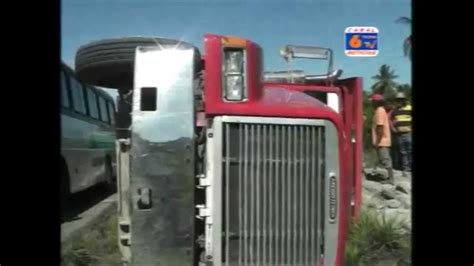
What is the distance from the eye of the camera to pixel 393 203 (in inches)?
118

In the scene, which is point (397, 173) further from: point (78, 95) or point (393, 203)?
point (78, 95)

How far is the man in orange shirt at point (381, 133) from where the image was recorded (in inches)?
117

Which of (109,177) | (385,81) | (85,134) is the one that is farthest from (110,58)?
(385,81)

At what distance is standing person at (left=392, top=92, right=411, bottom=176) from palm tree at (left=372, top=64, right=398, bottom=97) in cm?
6

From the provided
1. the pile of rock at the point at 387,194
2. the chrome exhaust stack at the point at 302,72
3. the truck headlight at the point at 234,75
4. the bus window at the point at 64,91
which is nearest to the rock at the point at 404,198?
the pile of rock at the point at 387,194

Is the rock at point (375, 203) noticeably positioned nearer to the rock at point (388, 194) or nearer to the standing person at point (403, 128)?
the rock at point (388, 194)

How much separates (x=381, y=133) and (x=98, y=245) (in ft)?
4.63

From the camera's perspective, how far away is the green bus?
9.40 feet

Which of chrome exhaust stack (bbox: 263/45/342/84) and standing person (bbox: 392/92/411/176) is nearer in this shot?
chrome exhaust stack (bbox: 263/45/342/84)

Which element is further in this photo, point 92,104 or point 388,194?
point 388,194

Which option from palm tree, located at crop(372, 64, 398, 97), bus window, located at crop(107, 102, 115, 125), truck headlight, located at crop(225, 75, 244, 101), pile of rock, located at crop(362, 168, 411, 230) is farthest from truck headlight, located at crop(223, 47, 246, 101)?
pile of rock, located at crop(362, 168, 411, 230)

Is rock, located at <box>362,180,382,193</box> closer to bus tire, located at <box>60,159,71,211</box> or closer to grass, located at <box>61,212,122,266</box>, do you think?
grass, located at <box>61,212,122,266</box>
